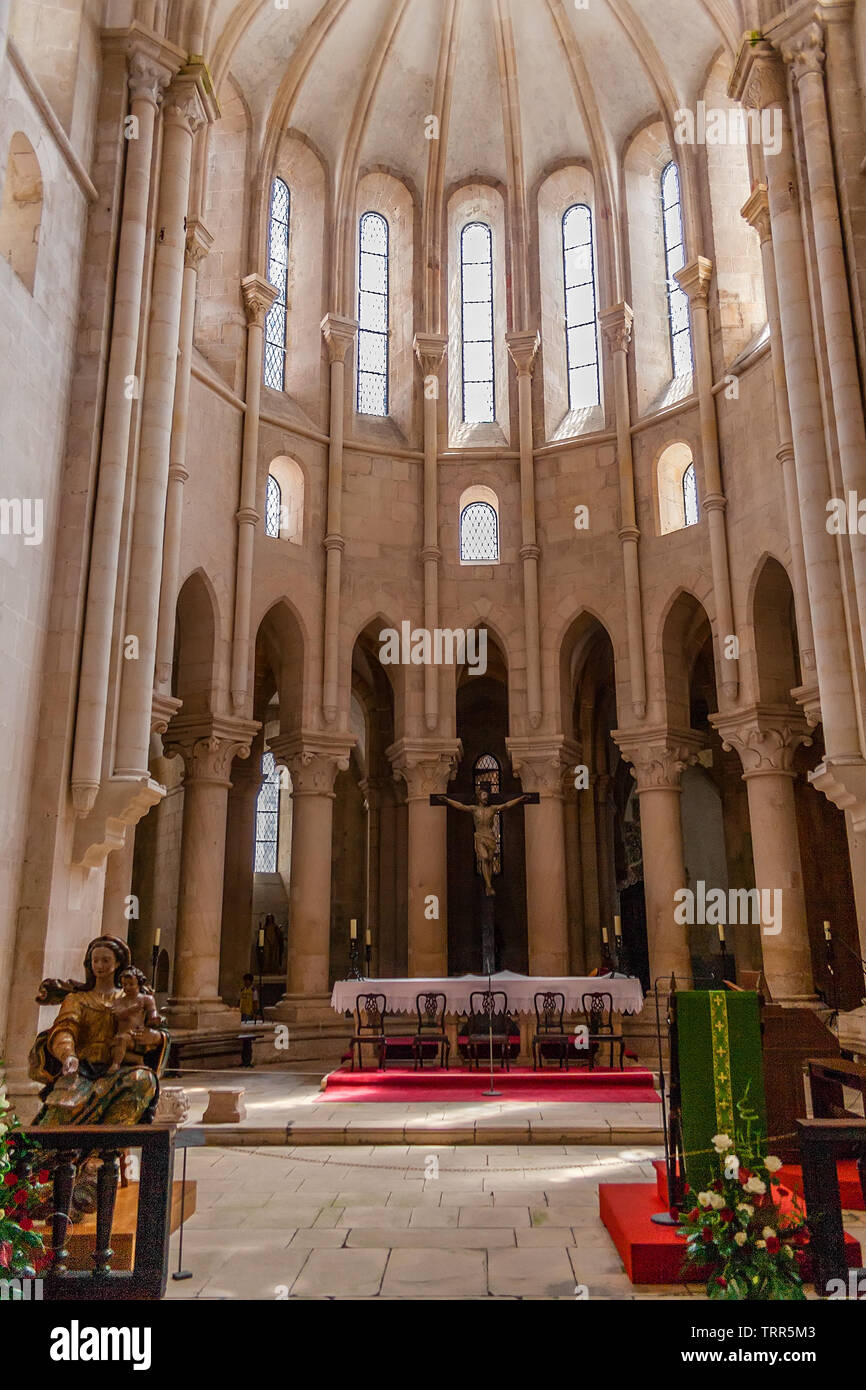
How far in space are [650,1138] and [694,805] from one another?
14.7m

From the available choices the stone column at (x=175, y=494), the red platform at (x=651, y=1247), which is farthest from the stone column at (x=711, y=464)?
the red platform at (x=651, y=1247)

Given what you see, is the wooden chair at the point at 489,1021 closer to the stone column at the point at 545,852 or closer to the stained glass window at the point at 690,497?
the stone column at the point at 545,852

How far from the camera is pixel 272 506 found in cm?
1816

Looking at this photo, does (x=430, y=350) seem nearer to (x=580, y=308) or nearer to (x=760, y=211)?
(x=580, y=308)

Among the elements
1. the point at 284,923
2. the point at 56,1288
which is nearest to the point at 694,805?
the point at 284,923

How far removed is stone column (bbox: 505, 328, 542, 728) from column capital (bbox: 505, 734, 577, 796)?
385 millimetres

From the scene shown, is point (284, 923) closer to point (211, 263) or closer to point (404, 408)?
point (404, 408)

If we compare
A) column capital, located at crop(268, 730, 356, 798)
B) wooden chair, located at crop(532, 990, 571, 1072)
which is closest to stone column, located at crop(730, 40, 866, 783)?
wooden chair, located at crop(532, 990, 571, 1072)

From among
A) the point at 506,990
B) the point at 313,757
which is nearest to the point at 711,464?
the point at 313,757

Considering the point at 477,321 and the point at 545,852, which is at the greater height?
the point at 477,321

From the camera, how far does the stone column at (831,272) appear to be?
436 inches

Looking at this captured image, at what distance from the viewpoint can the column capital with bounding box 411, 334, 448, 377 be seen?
19438mm

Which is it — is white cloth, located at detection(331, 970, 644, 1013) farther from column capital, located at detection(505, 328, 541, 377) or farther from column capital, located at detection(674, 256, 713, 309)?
column capital, located at detection(505, 328, 541, 377)

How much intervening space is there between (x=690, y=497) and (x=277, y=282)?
8415mm
